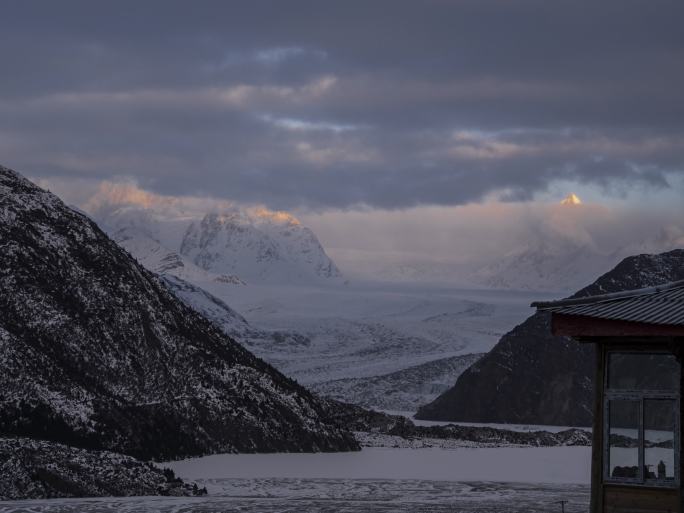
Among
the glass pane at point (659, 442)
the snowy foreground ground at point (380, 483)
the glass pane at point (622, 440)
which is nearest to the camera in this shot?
the glass pane at point (659, 442)

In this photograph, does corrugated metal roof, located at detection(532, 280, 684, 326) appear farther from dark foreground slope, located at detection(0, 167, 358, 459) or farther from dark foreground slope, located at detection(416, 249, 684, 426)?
dark foreground slope, located at detection(416, 249, 684, 426)

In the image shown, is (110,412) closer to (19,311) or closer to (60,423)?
(60,423)

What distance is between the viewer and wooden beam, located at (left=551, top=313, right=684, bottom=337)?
19.3 meters

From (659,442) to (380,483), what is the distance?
1711 centimetres

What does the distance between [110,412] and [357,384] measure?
180ft

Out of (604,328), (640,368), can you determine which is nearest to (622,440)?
(640,368)

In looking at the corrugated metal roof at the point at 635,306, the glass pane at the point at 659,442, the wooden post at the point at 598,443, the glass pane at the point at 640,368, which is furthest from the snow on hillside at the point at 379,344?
the glass pane at the point at 659,442

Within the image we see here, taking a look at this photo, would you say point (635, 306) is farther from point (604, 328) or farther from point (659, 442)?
point (659, 442)

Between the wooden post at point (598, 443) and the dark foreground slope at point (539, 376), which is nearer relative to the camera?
the wooden post at point (598, 443)

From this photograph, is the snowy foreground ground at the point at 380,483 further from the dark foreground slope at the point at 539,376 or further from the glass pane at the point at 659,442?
the dark foreground slope at the point at 539,376

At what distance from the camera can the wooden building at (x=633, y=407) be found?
779 inches

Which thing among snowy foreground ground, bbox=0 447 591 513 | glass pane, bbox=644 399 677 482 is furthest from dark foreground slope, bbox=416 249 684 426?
glass pane, bbox=644 399 677 482

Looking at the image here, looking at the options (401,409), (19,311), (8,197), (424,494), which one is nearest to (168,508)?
(424,494)

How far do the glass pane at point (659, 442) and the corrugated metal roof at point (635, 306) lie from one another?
1395 mm
